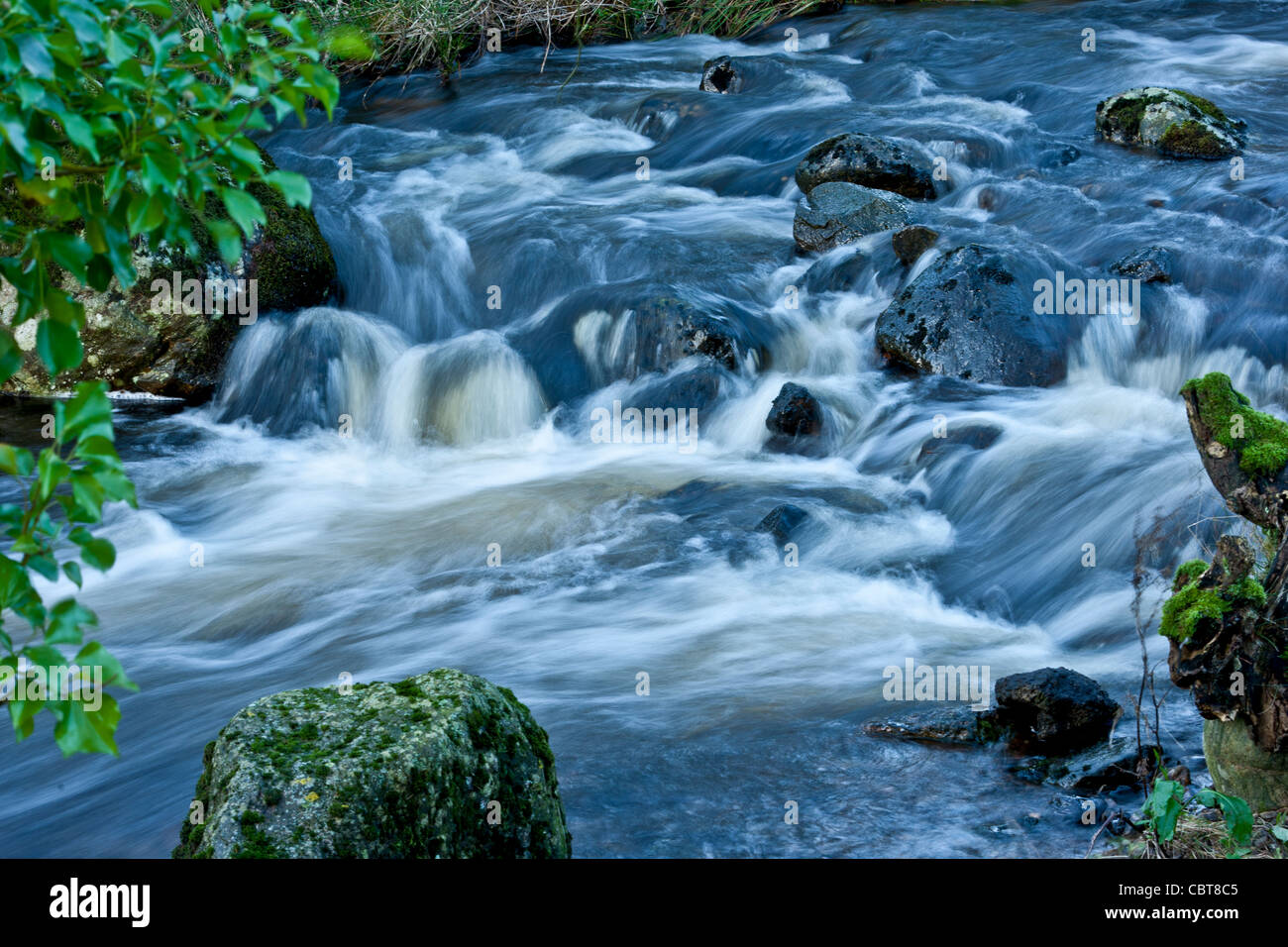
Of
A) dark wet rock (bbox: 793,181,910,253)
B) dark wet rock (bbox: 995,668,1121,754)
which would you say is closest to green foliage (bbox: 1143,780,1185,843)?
dark wet rock (bbox: 995,668,1121,754)

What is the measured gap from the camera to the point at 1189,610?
368 cm

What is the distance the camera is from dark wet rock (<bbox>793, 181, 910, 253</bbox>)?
10.9 m

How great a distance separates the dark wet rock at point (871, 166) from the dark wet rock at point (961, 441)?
381 cm

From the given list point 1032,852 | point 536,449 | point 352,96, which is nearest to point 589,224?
point 536,449

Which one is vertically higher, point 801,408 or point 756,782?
point 801,408

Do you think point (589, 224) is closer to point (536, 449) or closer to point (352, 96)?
point (536, 449)

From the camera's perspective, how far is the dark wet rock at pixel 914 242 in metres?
10.2

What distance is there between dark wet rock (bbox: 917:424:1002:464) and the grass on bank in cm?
997

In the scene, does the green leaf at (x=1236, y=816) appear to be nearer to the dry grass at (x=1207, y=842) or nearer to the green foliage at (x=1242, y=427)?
the dry grass at (x=1207, y=842)

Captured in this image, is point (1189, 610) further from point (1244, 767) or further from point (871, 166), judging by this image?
point (871, 166)

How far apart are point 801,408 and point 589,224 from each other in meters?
3.94

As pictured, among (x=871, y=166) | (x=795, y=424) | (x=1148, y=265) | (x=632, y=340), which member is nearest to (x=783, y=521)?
(x=795, y=424)

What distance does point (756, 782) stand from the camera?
4.40 m
